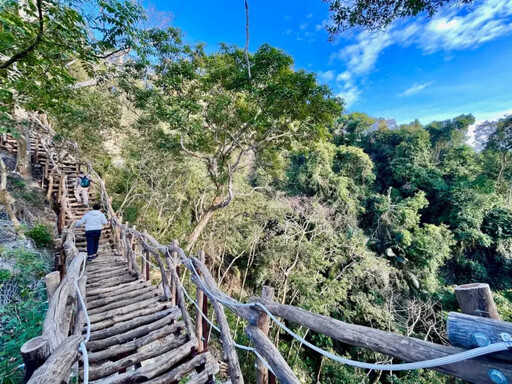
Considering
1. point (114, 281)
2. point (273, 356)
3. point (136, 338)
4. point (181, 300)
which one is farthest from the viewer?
point (114, 281)

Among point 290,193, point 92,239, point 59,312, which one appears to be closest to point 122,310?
point 59,312

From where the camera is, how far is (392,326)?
332 inches

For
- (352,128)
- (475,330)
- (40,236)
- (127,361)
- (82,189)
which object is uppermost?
(352,128)

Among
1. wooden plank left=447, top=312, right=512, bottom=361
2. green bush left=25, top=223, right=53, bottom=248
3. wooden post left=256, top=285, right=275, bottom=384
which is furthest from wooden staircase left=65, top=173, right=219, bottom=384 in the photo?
green bush left=25, top=223, right=53, bottom=248

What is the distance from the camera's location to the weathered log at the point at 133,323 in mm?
2896

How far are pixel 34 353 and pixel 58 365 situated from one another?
15cm

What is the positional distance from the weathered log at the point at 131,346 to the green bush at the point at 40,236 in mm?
5049

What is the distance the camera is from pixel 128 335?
2900 mm

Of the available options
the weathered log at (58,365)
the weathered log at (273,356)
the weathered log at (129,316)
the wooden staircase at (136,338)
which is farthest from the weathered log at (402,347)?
the weathered log at (129,316)

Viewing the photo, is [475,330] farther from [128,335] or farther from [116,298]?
[116,298]

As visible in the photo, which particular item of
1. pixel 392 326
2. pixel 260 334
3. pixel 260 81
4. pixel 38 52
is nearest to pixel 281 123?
pixel 260 81

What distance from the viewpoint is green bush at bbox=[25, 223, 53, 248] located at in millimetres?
5930

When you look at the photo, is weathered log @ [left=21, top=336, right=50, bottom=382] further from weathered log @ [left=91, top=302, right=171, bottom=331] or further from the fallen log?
weathered log @ [left=91, top=302, right=171, bottom=331]

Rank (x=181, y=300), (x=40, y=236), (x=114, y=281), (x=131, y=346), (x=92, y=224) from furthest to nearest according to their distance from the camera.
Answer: (x=40, y=236) → (x=92, y=224) → (x=114, y=281) → (x=181, y=300) → (x=131, y=346)
